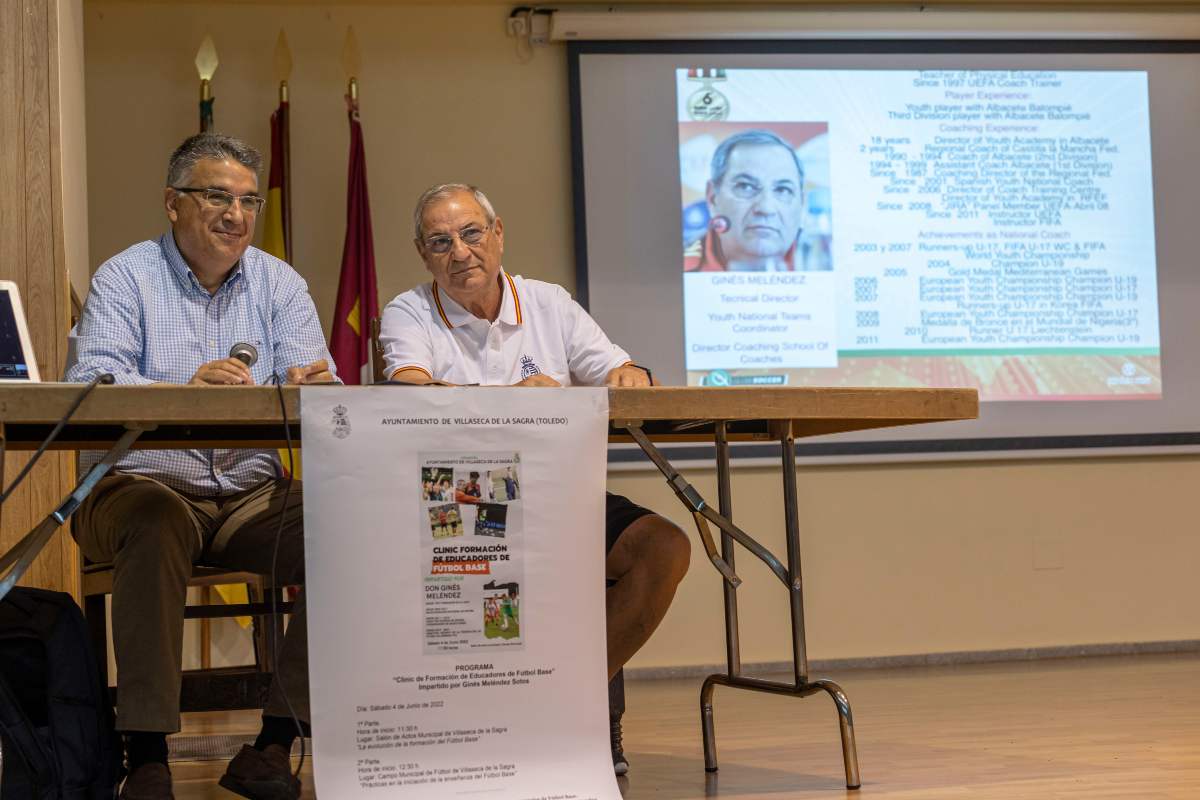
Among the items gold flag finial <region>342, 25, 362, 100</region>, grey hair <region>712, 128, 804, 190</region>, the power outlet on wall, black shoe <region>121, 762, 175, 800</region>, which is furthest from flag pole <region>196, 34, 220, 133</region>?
black shoe <region>121, 762, 175, 800</region>

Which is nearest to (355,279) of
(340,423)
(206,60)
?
(206,60)

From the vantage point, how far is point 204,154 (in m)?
2.34

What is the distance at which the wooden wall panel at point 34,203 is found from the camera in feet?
8.96

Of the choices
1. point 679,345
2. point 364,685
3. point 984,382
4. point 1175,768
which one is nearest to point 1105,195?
point 984,382

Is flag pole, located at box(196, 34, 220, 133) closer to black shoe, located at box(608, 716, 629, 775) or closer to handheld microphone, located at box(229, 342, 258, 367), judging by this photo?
handheld microphone, located at box(229, 342, 258, 367)

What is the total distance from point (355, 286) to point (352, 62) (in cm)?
76

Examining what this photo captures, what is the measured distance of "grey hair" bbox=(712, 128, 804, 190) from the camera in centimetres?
448

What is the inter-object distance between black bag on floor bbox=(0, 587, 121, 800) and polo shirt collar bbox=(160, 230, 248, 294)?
0.68 m

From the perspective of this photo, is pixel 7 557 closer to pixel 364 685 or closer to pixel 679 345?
pixel 364 685

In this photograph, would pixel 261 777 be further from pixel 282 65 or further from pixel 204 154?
pixel 282 65

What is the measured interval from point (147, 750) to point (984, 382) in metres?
3.40

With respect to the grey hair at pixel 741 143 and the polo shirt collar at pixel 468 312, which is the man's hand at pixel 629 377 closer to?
the polo shirt collar at pixel 468 312

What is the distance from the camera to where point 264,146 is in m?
4.30

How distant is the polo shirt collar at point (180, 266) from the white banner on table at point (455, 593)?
0.76 meters
